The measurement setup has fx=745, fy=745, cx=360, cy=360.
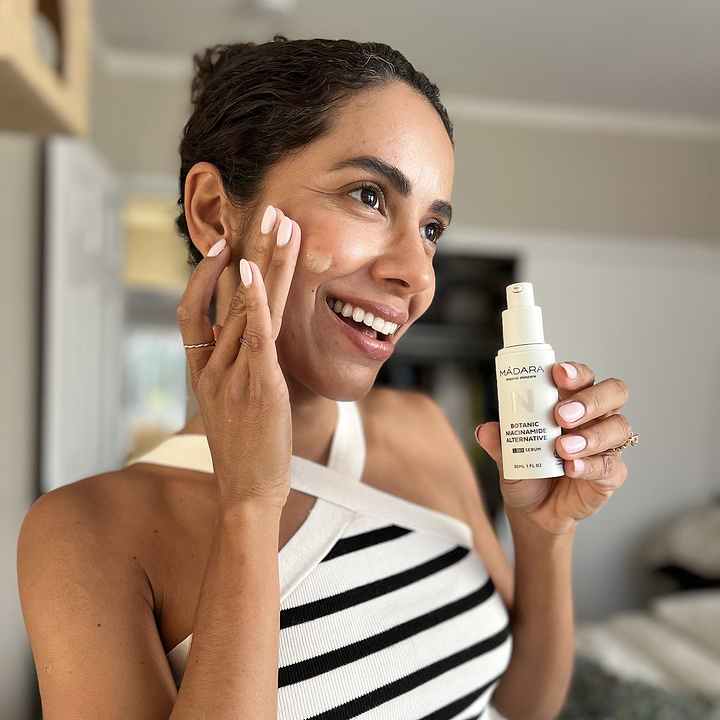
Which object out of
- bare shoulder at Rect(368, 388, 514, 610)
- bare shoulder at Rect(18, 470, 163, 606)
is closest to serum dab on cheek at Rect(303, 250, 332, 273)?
bare shoulder at Rect(18, 470, 163, 606)

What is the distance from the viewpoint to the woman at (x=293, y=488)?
544mm

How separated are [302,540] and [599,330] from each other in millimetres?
2800

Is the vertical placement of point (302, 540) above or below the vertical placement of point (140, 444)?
above

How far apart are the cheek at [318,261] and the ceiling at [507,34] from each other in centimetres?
167

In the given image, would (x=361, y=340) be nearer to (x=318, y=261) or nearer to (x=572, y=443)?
(x=318, y=261)

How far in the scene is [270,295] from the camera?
553mm

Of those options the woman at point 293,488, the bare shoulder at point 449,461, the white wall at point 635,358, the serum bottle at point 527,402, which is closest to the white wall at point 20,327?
the bare shoulder at point 449,461

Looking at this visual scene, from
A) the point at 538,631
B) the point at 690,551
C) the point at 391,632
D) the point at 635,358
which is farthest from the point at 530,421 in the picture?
the point at 635,358

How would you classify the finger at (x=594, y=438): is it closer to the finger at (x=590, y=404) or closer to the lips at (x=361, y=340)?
the finger at (x=590, y=404)

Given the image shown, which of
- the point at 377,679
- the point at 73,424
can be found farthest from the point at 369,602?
the point at 73,424

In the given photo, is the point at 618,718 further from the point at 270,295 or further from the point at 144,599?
the point at 270,295

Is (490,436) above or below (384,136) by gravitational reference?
below

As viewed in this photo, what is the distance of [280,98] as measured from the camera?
0.65 meters

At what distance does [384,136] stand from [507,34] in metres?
2.23
